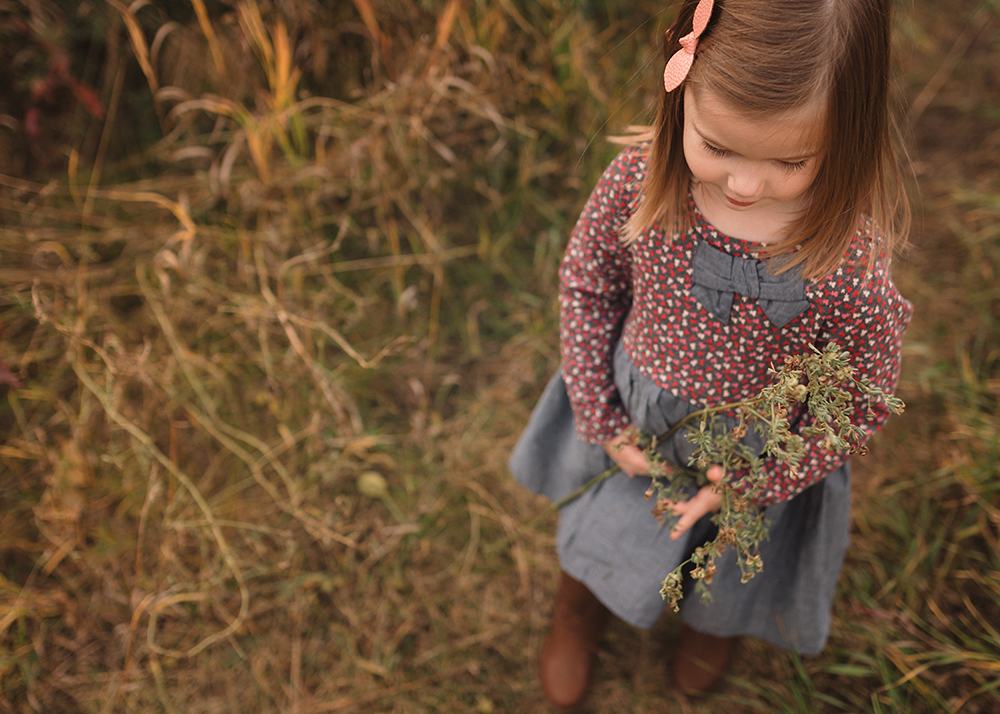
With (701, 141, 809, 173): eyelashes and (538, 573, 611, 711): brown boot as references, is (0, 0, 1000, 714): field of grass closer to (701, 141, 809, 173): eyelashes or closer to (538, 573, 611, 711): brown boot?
(538, 573, 611, 711): brown boot

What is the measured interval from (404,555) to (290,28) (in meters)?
1.40

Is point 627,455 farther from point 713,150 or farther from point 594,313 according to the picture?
point 713,150

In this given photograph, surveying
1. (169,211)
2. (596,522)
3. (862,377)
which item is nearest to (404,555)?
(596,522)

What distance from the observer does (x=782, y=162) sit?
762 millimetres

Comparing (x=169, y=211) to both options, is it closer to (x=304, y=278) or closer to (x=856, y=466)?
(x=304, y=278)

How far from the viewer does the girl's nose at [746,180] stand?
2.50 ft

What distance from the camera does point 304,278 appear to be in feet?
6.00

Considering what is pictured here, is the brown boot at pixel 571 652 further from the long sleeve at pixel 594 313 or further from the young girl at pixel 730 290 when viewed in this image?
the long sleeve at pixel 594 313

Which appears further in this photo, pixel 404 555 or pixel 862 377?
pixel 404 555

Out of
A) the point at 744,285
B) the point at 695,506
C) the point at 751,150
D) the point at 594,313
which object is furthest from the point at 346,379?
the point at 751,150

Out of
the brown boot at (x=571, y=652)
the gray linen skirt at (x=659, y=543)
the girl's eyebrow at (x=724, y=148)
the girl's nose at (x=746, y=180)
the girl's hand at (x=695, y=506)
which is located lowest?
the brown boot at (x=571, y=652)

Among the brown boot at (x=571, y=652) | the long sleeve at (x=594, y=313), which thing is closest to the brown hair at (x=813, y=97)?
the long sleeve at (x=594, y=313)

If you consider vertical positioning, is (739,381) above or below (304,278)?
above

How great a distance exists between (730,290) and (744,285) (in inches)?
0.8
